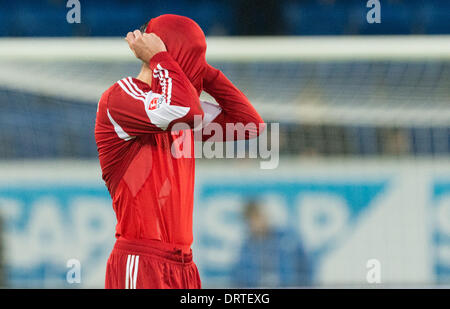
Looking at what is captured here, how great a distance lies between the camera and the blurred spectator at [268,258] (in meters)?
3.01

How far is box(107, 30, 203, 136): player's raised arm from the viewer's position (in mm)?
1032

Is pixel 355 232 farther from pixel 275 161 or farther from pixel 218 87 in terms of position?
pixel 218 87

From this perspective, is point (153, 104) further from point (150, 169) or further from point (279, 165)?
point (279, 165)

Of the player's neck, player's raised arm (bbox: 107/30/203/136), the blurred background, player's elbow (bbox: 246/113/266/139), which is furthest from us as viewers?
the blurred background

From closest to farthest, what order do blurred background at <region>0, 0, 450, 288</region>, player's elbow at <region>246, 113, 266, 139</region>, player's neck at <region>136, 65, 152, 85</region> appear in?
player's neck at <region>136, 65, 152, 85</region>, player's elbow at <region>246, 113, 266, 139</region>, blurred background at <region>0, 0, 450, 288</region>

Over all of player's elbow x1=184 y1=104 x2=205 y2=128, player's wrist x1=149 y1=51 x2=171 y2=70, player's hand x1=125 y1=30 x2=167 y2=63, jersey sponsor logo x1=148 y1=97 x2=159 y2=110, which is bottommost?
player's elbow x1=184 y1=104 x2=205 y2=128

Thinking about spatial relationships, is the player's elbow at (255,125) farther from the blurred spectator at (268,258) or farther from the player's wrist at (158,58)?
the blurred spectator at (268,258)

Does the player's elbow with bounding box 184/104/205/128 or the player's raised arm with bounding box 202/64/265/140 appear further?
the player's raised arm with bounding box 202/64/265/140

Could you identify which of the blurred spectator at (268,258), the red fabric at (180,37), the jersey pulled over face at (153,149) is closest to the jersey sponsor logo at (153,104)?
the jersey pulled over face at (153,149)

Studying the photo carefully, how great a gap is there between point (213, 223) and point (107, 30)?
1884mm

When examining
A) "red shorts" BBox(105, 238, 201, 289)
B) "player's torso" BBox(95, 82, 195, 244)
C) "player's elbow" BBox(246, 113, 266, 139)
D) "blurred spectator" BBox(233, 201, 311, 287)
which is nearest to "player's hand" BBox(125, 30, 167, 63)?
"player's torso" BBox(95, 82, 195, 244)

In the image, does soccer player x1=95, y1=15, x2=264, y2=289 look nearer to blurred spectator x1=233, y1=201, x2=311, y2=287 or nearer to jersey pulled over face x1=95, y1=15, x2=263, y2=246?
jersey pulled over face x1=95, y1=15, x2=263, y2=246

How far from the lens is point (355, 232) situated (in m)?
3.07

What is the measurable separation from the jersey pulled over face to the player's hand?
0.02m
